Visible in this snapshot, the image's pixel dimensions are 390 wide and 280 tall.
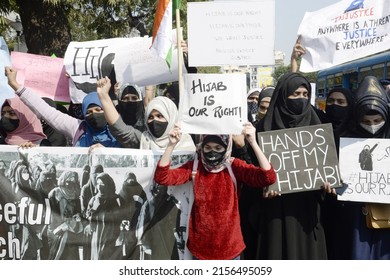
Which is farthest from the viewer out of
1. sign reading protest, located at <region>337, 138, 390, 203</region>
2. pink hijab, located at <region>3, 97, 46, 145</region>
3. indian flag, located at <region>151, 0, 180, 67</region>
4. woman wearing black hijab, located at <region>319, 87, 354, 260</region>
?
pink hijab, located at <region>3, 97, 46, 145</region>

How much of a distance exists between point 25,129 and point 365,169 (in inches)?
108

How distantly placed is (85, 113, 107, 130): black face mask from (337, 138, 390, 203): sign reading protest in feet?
5.98

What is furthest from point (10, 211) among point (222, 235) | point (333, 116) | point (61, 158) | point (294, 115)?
point (333, 116)

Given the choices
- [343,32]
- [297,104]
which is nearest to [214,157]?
[297,104]

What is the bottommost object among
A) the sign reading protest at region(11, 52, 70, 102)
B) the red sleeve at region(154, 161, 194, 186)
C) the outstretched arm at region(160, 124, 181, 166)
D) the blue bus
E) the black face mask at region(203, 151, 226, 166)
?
the red sleeve at region(154, 161, 194, 186)

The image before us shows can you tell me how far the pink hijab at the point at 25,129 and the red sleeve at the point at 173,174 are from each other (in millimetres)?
1454

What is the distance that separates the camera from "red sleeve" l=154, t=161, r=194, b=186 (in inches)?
135

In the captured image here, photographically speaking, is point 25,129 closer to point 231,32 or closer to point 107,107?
point 107,107

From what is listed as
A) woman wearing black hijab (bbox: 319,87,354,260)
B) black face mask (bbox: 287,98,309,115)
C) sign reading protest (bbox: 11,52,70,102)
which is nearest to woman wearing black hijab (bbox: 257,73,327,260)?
black face mask (bbox: 287,98,309,115)

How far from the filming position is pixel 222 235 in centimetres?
338

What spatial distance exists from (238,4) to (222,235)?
158cm

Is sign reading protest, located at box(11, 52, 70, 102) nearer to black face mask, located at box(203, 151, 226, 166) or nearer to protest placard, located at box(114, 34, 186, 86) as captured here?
protest placard, located at box(114, 34, 186, 86)

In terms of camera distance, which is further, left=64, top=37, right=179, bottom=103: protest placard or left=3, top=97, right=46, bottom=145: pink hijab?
left=64, top=37, right=179, bottom=103: protest placard
